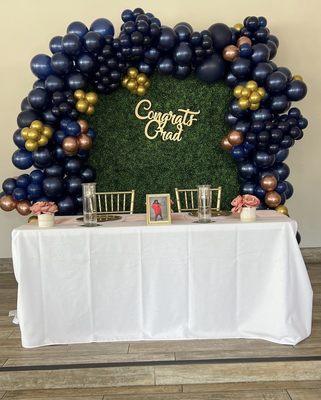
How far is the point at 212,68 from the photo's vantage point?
4.02m

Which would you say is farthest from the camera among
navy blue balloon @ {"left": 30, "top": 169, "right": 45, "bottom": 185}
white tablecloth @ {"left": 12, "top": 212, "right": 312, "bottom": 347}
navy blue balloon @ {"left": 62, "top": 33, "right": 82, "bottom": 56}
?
navy blue balloon @ {"left": 30, "top": 169, "right": 45, "bottom": 185}

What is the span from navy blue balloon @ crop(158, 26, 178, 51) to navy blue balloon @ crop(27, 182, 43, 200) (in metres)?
1.63

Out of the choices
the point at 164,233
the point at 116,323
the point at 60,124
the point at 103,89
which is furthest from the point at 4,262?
the point at 164,233

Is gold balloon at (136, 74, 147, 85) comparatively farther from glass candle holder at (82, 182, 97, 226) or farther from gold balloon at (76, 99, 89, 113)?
glass candle holder at (82, 182, 97, 226)

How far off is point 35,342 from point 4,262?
86.2 inches

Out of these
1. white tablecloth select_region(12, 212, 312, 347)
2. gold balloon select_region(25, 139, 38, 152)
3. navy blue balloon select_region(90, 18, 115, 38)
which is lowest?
white tablecloth select_region(12, 212, 312, 347)

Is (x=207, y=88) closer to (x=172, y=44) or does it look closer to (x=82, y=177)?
(x=172, y=44)

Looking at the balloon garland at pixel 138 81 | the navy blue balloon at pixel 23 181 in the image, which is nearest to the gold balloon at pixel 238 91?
the balloon garland at pixel 138 81

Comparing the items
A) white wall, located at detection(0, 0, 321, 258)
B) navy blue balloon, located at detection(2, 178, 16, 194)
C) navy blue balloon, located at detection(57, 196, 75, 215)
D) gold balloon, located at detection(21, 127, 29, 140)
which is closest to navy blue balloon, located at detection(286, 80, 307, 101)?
white wall, located at detection(0, 0, 321, 258)

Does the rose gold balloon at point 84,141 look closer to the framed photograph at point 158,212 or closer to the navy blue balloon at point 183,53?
the navy blue balloon at point 183,53

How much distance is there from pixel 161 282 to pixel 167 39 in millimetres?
2199

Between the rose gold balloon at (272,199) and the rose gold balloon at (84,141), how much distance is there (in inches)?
66.6

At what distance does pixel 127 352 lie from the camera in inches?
102

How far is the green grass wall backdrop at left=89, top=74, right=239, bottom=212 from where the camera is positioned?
4.36 meters
